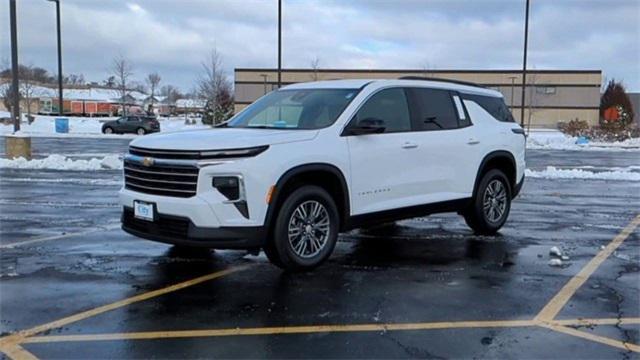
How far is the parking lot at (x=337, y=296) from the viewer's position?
14.9ft

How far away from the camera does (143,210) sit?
6.34 m

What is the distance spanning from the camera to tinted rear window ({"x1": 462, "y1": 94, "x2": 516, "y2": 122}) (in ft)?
29.0

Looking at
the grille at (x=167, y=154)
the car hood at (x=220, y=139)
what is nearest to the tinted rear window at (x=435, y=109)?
the car hood at (x=220, y=139)

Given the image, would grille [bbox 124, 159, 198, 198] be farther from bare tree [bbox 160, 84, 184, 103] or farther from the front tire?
bare tree [bbox 160, 84, 184, 103]

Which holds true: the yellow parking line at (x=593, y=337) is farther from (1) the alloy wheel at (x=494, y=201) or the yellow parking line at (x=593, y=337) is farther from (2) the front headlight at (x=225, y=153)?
(1) the alloy wheel at (x=494, y=201)

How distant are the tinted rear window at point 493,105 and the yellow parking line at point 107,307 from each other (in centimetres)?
399

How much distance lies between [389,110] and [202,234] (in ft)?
8.90

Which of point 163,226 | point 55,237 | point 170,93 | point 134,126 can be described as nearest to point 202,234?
point 163,226

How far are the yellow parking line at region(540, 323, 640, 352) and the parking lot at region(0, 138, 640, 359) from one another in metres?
0.02

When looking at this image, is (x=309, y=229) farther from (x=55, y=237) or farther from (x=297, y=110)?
(x=55, y=237)

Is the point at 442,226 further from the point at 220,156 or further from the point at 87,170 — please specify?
the point at 87,170

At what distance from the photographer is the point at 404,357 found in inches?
170

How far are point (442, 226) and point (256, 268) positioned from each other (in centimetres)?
369

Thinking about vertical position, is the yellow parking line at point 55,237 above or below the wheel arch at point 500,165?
below
